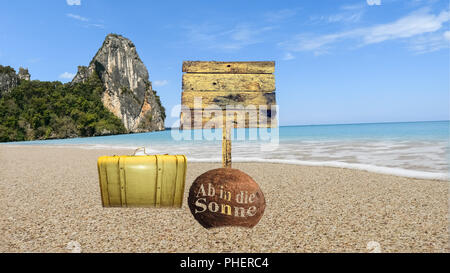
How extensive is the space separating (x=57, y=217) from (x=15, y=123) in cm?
7152

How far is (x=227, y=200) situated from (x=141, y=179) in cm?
162

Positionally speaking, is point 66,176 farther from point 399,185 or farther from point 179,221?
point 399,185

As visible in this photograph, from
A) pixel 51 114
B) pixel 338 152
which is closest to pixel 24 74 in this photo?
pixel 51 114

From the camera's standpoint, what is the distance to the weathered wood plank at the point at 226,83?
5.01 metres

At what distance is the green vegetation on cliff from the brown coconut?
7005cm

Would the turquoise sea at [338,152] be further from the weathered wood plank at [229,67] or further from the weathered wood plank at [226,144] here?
the weathered wood plank at [229,67]

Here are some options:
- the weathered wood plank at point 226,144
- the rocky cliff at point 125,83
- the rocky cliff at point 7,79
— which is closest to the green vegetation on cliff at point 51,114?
→ the rocky cliff at point 125,83

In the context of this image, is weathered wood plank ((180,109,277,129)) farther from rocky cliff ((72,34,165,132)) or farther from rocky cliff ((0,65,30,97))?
rocky cliff ((0,65,30,97))

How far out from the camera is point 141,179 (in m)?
4.77

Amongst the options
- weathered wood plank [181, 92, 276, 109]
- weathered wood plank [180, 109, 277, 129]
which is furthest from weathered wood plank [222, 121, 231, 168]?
weathered wood plank [181, 92, 276, 109]

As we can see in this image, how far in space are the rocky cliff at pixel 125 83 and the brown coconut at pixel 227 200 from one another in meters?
102

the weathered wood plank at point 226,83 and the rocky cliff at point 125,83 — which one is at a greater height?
the rocky cliff at point 125,83

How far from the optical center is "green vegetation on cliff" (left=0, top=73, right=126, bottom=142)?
63953mm

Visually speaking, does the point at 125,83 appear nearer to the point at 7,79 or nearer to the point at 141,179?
the point at 7,79
